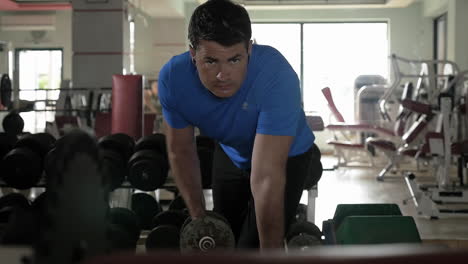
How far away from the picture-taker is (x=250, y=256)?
0.39 m

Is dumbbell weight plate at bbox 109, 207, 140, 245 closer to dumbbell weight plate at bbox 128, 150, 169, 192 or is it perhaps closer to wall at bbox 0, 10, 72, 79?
dumbbell weight plate at bbox 128, 150, 169, 192

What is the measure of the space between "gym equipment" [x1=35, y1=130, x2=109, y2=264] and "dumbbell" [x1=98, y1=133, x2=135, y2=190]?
2.39 m

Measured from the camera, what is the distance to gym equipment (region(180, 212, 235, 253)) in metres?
1.20

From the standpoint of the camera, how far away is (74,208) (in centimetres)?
40

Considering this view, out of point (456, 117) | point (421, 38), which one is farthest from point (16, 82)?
point (421, 38)

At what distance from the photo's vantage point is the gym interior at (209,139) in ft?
1.37

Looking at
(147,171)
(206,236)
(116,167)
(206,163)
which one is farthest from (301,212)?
(206,236)

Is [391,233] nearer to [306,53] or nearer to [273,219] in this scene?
[273,219]

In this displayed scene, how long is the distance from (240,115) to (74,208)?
1056 mm

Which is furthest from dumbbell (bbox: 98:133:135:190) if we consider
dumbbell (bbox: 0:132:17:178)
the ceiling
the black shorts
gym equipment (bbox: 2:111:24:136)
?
the ceiling

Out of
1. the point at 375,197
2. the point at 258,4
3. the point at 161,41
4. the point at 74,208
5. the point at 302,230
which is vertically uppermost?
the point at 258,4

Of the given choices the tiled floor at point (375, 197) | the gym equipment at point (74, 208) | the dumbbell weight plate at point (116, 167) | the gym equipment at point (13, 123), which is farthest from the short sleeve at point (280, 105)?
the gym equipment at point (13, 123)

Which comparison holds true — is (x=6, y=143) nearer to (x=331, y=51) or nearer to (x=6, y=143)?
(x=6, y=143)

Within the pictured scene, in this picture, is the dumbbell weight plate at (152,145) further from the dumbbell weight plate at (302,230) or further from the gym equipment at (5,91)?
the gym equipment at (5,91)
